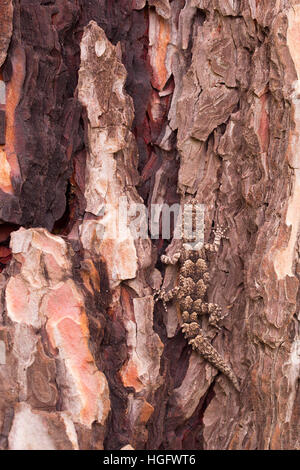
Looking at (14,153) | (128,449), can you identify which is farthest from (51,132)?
(128,449)

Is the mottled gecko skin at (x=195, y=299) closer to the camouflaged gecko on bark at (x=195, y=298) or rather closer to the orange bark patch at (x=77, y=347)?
the camouflaged gecko on bark at (x=195, y=298)

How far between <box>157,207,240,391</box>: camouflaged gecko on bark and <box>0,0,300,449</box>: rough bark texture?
15 cm

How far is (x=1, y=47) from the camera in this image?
447cm

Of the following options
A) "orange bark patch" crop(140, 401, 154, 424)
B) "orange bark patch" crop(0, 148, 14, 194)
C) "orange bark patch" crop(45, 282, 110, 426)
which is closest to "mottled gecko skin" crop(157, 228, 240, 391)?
"orange bark patch" crop(140, 401, 154, 424)

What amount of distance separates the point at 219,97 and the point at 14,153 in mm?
2205

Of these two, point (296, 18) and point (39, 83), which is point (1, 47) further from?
point (296, 18)

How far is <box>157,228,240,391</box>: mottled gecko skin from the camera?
4828mm

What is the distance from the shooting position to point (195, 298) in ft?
16.0

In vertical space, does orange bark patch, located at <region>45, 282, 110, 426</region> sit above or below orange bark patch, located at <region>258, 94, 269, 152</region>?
below

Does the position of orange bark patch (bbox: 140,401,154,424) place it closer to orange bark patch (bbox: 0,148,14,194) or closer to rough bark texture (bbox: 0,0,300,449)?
rough bark texture (bbox: 0,0,300,449)

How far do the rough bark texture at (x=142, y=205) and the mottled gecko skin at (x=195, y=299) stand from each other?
0.15 meters

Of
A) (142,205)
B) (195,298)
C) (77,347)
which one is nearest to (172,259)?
(195,298)

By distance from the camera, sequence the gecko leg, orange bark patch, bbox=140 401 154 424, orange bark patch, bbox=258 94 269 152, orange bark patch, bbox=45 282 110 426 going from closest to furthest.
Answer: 1. orange bark patch, bbox=45 282 110 426
2. orange bark patch, bbox=140 401 154 424
3. orange bark patch, bbox=258 94 269 152
4. the gecko leg

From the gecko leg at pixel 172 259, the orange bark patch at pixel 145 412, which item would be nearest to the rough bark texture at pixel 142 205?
the orange bark patch at pixel 145 412
